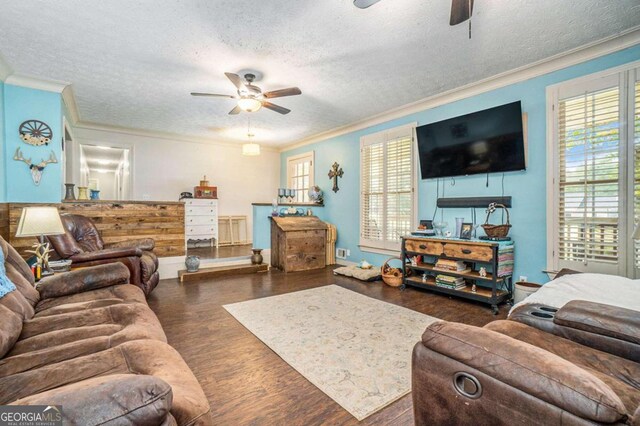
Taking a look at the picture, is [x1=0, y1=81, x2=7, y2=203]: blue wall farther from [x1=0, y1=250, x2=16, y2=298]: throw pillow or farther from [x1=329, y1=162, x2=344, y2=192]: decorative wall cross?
[x1=329, y1=162, x2=344, y2=192]: decorative wall cross

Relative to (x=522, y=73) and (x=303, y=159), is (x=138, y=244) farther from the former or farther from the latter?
(x=522, y=73)

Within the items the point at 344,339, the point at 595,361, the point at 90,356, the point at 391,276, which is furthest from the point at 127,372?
the point at 391,276

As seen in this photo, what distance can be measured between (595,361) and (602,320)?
0.22m

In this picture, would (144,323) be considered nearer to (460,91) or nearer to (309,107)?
(309,107)

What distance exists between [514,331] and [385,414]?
812 mm

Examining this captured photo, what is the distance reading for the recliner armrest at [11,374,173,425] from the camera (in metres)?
0.68

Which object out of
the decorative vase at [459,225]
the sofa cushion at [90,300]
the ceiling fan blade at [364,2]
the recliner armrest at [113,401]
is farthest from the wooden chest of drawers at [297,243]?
the recliner armrest at [113,401]

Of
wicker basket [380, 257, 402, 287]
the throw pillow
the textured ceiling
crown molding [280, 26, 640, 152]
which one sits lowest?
wicker basket [380, 257, 402, 287]

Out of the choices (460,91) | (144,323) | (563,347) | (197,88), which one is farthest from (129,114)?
(563,347)

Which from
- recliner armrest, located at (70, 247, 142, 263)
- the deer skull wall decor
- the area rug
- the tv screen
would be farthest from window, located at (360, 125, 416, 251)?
the deer skull wall decor

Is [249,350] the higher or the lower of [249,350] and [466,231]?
the lower

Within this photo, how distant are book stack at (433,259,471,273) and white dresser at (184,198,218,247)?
16.2 ft

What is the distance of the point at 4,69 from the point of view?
3363 mm

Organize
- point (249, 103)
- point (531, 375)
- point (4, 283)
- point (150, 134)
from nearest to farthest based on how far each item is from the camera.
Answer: point (531, 375)
point (4, 283)
point (249, 103)
point (150, 134)
